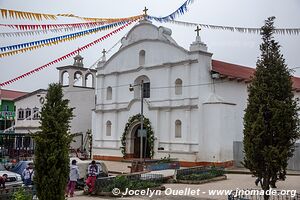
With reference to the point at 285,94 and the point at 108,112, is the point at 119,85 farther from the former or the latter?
the point at 285,94

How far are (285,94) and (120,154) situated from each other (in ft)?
71.5

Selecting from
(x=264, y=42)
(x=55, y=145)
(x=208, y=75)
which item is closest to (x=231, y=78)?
(x=208, y=75)

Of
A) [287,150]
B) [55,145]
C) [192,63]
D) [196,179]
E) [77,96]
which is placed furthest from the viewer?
[77,96]

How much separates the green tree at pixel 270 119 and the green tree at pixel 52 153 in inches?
215

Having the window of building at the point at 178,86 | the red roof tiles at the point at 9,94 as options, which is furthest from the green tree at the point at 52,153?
the red roof tiles at the point at 9,94

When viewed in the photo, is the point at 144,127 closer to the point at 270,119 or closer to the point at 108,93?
the point at 108,93

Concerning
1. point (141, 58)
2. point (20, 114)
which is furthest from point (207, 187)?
point (20, 114)

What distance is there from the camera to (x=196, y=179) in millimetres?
19312

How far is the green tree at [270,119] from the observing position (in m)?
11.9

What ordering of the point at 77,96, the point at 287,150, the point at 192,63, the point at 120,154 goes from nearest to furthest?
the point at 287,150 → the point at 192,63 → the point at 120,154 → the point at 77,96

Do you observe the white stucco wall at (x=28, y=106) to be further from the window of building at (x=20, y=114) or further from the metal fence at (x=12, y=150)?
the metal fence at (x=12, y=150)

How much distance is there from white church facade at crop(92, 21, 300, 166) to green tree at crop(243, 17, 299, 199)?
48.0 ft

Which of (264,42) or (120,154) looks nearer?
(264,42)

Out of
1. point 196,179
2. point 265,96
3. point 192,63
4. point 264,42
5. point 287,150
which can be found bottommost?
point 196,179
